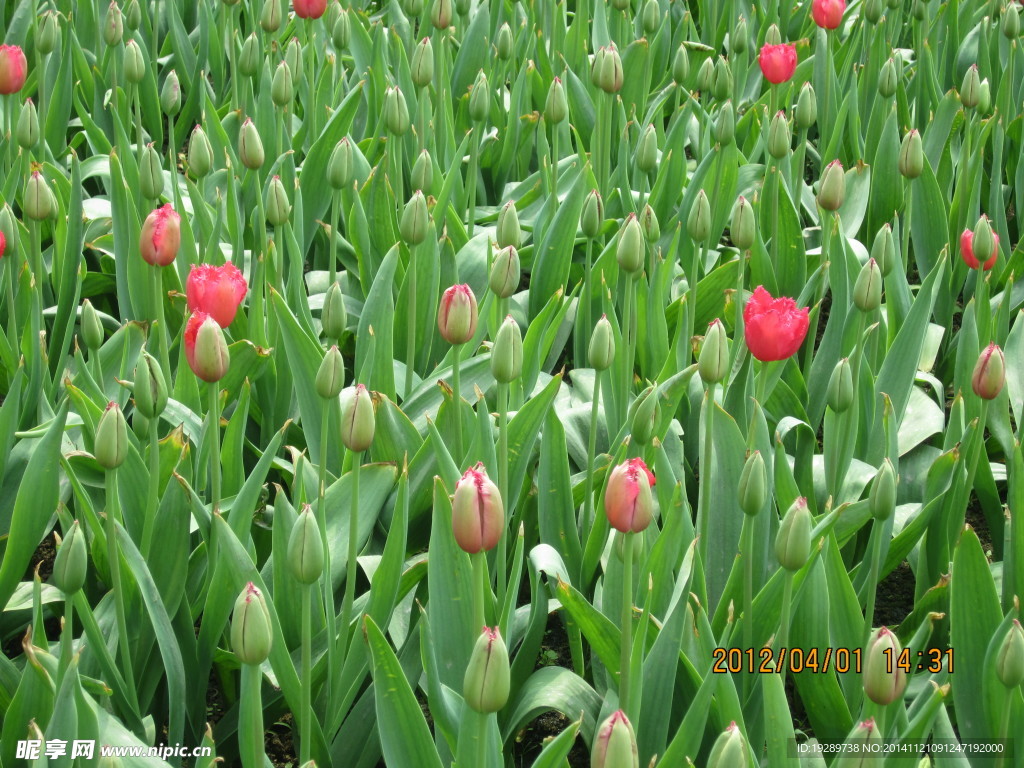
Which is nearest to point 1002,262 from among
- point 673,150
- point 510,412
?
point 673,150

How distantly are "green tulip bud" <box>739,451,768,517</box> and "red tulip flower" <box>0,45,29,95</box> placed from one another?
1.55 meters

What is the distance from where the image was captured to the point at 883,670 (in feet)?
3.54

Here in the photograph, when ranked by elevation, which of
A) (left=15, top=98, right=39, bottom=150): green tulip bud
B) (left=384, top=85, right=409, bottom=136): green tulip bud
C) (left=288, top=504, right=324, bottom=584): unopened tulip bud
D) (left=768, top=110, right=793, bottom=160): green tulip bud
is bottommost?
(left=288, top=504, right=324, bottom=584): unopened tulip bud

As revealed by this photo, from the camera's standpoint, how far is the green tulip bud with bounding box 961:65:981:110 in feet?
8.27

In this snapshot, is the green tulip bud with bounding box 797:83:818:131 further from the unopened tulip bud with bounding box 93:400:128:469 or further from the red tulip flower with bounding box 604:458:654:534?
the unopened tulip bud with bounding box 93:400:128:469

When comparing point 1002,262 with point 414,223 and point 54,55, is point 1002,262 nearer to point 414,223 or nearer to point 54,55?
point 414,223

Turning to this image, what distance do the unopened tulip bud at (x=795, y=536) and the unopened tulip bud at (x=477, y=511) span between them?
0.36 meters

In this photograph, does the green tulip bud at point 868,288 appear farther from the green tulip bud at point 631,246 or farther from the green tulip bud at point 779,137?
the green tulip bud at point 779,137

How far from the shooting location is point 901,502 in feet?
6.54

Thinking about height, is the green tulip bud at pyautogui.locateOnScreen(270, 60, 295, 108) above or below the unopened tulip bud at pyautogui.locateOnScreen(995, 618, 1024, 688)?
above

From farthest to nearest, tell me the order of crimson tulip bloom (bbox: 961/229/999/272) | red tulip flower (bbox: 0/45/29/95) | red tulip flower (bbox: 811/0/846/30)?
red tulip flower (bbox: 811/0/846/30), red tulip flower (bbox: 0/45/29/95), crimson tulip bloom (bbox: 961/229/999/272)

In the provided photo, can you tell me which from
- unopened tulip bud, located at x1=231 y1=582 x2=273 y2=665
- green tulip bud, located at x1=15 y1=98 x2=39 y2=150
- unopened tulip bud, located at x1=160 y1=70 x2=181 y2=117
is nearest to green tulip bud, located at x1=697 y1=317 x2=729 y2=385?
unopened tulip bud, located at x1=231 y1=582 x2=273 y2=665

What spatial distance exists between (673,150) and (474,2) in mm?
1317

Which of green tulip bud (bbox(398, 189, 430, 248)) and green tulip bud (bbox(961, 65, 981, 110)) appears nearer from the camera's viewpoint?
green tulip bud (bbox(398, 189, 430, 248))
